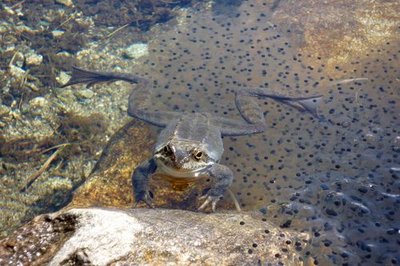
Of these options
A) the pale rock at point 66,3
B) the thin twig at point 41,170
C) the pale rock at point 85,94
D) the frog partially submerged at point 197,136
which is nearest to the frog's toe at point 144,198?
the frog partially submerged at point 197,136

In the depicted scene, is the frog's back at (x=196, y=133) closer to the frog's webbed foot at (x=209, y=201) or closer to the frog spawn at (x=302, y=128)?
the frog spawn at (x=302, y=128)

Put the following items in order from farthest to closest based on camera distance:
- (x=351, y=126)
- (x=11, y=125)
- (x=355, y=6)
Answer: (x=355, y=6)
(x=11, y=125)
(x=351, y=126)

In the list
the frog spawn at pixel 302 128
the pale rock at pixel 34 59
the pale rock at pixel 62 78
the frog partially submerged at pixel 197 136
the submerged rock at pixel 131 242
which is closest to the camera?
the submerged rock at pixel 131 242

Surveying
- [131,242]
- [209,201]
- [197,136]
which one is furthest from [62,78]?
[131,242]

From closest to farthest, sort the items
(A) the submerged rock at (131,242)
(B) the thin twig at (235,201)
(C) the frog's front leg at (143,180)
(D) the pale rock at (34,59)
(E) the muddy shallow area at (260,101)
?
(A) the submerged rock at (131,242), (E) the muddy shallow area at (260,101), (B) the thin twig at (235,201), (C) the frog's front leg at (143,180), (D) the pale rock at (34,59)

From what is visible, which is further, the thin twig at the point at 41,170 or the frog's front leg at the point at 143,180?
the thin twig at the point at 41,170

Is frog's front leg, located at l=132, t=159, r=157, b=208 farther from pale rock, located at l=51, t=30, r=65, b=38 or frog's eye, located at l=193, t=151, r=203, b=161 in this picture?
pale rock, located at l=51, t=30, r=65, b=38

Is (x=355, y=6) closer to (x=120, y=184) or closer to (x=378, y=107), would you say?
(x=378, y=107)

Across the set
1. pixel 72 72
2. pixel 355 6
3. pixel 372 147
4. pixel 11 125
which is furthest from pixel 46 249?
pixel 355 6
